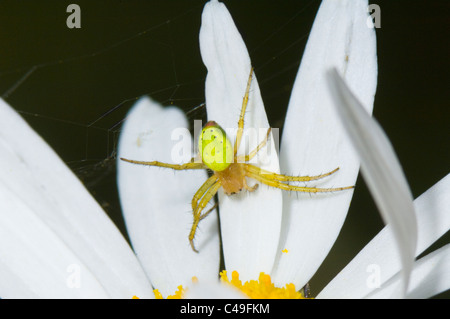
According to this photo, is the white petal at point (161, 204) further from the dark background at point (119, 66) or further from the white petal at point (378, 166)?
the white petal at point (378, 166)

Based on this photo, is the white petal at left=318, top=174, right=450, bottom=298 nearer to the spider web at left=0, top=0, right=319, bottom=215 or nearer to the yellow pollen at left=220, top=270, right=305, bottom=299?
the yellow pollen at left=220, top=270, right=305, bottom=299

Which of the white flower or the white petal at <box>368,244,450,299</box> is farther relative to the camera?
the white flower

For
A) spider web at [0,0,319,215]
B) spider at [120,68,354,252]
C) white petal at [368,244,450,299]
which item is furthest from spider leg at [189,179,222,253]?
white petal at [368,244,450,299]

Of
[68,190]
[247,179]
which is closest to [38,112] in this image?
[68,190]

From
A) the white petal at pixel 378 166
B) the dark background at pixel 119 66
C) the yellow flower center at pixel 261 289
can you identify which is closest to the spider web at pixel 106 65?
the dark background at pixel 119 66
